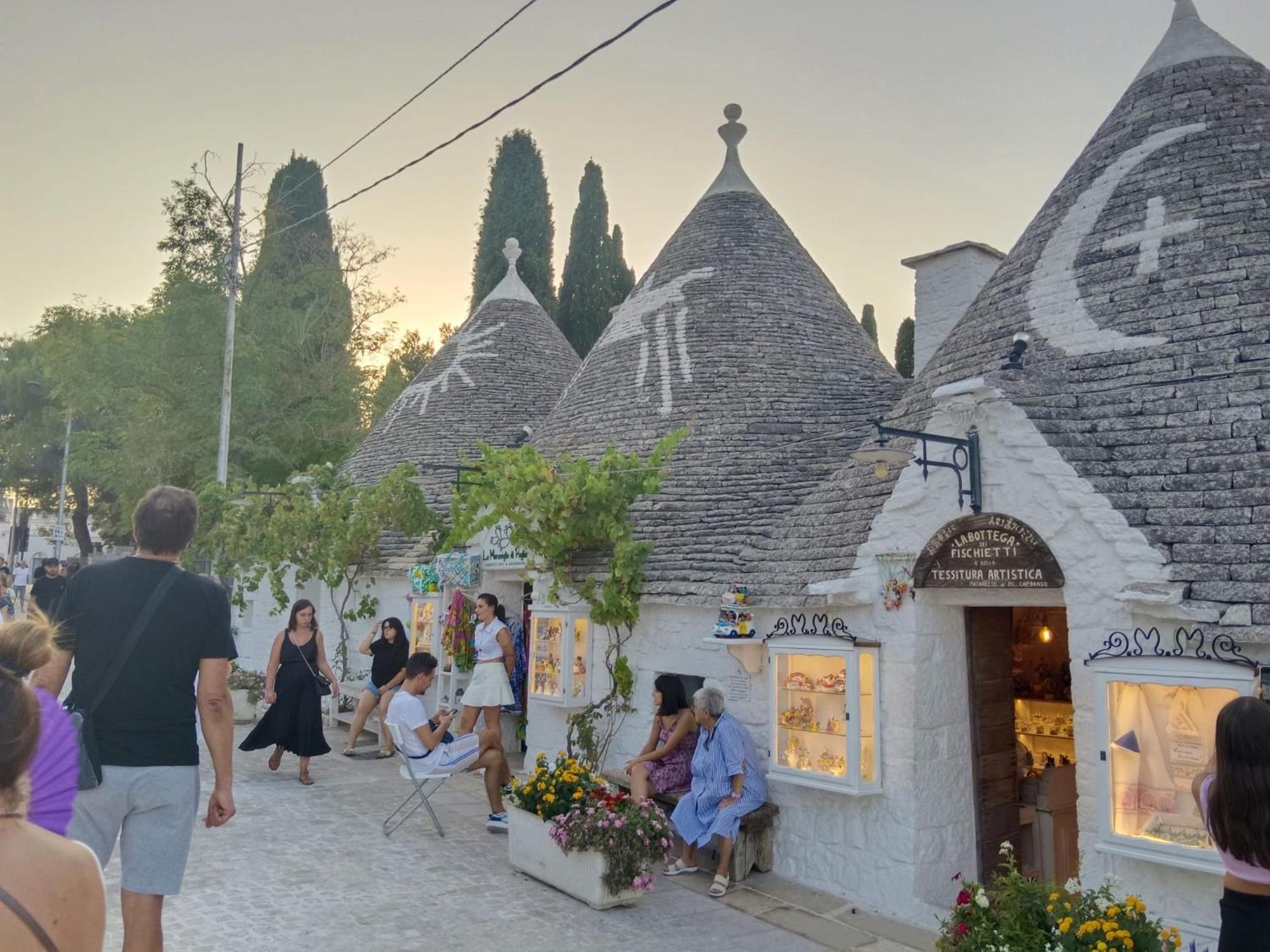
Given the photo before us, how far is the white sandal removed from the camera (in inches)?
263

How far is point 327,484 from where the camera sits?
47.2 feet

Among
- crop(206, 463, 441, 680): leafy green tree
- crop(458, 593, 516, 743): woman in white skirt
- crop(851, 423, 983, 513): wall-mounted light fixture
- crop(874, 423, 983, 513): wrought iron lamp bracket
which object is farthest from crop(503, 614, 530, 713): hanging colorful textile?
crop(874, 423, 983, 513): wrought iron lamp bracket

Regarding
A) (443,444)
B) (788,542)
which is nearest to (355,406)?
(443,444)

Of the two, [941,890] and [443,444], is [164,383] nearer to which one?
[443,444]

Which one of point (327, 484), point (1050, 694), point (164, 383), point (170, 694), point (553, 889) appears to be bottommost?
point (553, 889)

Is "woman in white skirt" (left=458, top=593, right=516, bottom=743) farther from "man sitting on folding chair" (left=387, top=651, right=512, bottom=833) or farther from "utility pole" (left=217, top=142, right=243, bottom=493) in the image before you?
"utility pole" (left=217, top=142, right=243, bottom=493)

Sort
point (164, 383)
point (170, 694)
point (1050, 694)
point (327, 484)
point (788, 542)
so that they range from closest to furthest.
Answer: point (170, 694), point (788, 542), point (1050, 694), point (327, 484), point (164, 383)

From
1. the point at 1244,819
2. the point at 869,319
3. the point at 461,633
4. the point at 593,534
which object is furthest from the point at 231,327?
the point at 869,319

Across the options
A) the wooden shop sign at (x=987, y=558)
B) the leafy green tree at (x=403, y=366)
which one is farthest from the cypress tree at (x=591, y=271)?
the wooden shop sign at (x=987, y=558)

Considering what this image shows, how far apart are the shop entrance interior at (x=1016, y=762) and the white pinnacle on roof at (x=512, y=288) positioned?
1235cm

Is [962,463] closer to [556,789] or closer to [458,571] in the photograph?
[556,789]

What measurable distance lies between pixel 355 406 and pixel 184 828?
21.4 metres

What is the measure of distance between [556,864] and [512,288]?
1355 cm

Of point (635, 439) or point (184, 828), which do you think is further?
point (635, 439)
